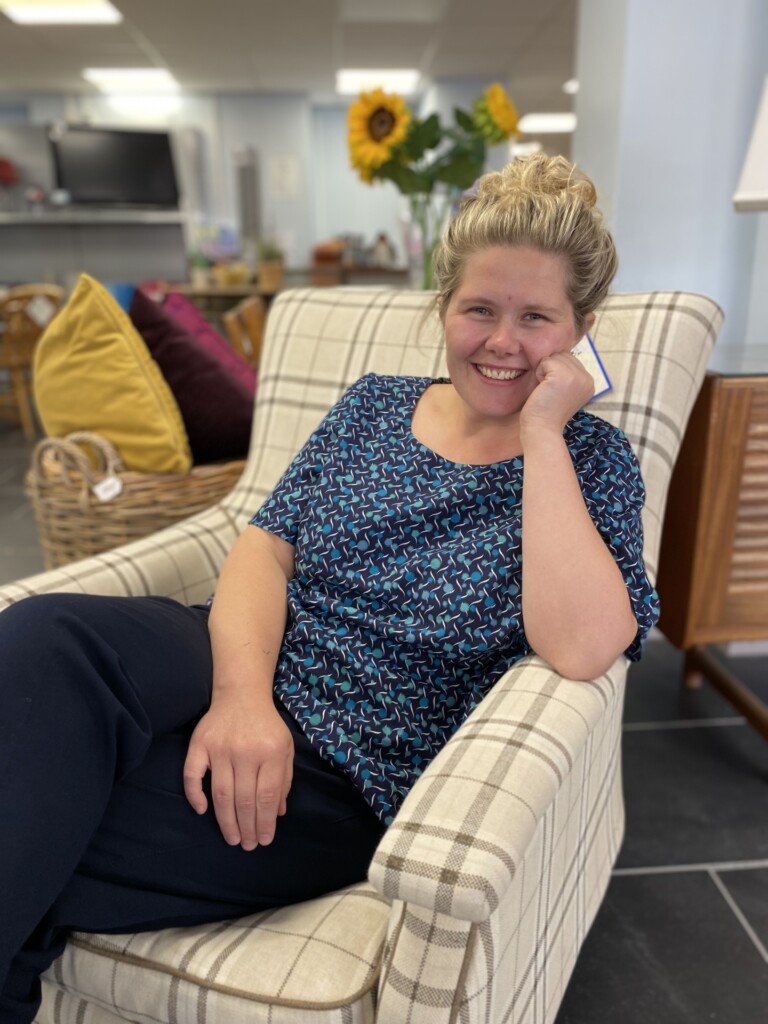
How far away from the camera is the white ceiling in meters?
5.18

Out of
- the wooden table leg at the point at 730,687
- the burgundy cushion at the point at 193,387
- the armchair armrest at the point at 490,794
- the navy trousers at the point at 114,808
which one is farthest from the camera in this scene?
the burgundy cushion at the point at 193,387

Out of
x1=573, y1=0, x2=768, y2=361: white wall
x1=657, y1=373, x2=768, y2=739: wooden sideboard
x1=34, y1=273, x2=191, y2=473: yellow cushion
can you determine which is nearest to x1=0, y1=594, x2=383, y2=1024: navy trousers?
x1=657, y1=373, x2=768, y2=739: wooden sideboard

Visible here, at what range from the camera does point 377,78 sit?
24.3ft

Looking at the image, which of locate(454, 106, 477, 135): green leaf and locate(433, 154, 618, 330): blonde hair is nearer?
locate(433, 154, 618, 330): blonde hair

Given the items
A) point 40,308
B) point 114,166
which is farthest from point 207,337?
point 114,166

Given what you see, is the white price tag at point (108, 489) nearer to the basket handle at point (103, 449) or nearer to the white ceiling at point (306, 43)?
the basket handle at point (103, 449)

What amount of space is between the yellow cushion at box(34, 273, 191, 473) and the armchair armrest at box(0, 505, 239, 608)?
41 centimetres

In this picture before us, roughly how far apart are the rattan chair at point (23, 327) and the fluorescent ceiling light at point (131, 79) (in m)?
3.05

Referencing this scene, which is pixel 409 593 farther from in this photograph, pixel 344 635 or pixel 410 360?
pixel 410 360

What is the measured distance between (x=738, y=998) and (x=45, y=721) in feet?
3.35

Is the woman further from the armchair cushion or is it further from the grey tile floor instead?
the grey tile floor

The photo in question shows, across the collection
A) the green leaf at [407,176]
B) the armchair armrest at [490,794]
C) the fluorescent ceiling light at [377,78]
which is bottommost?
the armchair armrest at [490,794]

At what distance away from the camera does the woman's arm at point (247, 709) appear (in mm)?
831

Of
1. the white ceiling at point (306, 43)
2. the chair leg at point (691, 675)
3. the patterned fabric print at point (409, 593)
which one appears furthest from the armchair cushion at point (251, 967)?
the white ceiling at point (306, 43)
